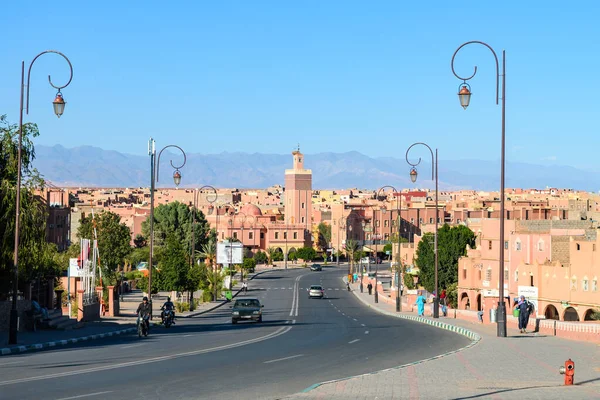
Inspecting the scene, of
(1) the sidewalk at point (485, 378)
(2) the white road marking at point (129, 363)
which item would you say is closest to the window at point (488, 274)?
(2) the white road marking at point (129, 363)

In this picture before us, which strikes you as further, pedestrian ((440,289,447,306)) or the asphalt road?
pedestrian ((440,289,447,306))

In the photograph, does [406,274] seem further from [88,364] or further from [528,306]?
[88,364]

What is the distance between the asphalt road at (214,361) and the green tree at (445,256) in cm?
5050

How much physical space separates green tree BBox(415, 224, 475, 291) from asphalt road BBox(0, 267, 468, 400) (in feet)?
166

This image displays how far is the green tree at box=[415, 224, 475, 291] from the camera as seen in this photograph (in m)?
91.9

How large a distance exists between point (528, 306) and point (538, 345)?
207 inches

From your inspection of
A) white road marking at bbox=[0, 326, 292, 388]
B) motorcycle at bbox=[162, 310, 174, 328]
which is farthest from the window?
white road marking at bbox=[0, 326, 292, 388]

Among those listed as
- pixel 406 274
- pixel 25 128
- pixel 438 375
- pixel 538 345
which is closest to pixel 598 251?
pixel 538 345

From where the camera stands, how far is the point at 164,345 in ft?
102

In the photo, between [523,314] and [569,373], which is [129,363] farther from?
[523,314]

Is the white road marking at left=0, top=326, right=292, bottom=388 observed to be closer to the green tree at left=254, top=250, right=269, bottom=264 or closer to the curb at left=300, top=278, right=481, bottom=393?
the curb at left=300, top=278, right=481, bottom=393

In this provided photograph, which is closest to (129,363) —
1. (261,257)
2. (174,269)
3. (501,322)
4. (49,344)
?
(49,344)

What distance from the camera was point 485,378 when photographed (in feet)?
66.5

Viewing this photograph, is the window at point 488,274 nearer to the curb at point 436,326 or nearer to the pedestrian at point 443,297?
the pedestrian at point 443,297
